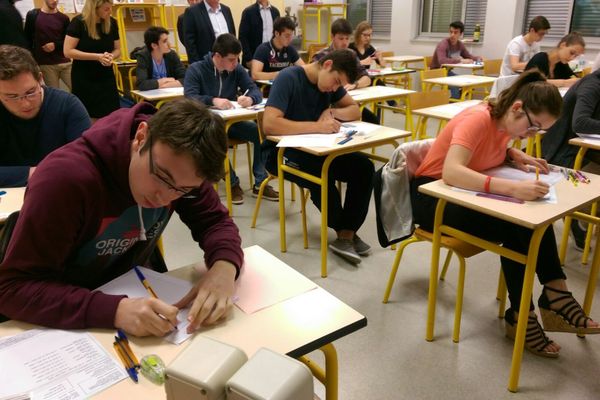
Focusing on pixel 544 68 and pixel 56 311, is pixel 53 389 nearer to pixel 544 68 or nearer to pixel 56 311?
pixel 56 311

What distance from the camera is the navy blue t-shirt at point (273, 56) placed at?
4754 mm

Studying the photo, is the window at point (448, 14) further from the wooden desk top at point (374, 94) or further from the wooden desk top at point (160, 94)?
the wooden desk top at point (160, 94)

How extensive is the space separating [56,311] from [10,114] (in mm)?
1368

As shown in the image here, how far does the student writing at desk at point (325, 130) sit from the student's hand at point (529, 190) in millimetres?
1091

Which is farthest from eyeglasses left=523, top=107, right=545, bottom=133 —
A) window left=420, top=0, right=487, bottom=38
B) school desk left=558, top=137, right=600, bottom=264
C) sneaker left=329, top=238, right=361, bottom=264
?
window left=420, top=0, right=487, bottom=38

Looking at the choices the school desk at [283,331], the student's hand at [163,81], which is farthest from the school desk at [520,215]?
the student's hand at [163,81]

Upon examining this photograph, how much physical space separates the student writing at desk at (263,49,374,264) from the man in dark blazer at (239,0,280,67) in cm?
269

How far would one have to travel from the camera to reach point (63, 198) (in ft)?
3.18

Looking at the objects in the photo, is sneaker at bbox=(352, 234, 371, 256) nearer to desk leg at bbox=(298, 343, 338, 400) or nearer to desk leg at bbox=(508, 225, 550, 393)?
desk leg at bbox=(508, 225, 550, 393)

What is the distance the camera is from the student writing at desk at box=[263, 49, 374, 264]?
2.62m

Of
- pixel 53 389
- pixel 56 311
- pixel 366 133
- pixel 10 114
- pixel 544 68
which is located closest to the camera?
pixel 53 389

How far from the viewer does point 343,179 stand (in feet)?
8.85

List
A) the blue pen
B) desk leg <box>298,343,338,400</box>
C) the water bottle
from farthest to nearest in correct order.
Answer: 1. the water bottle
2. the blue pen
3. desk leg <box>298,343,338,400</box>

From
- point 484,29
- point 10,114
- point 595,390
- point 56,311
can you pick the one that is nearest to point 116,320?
point 56,311
